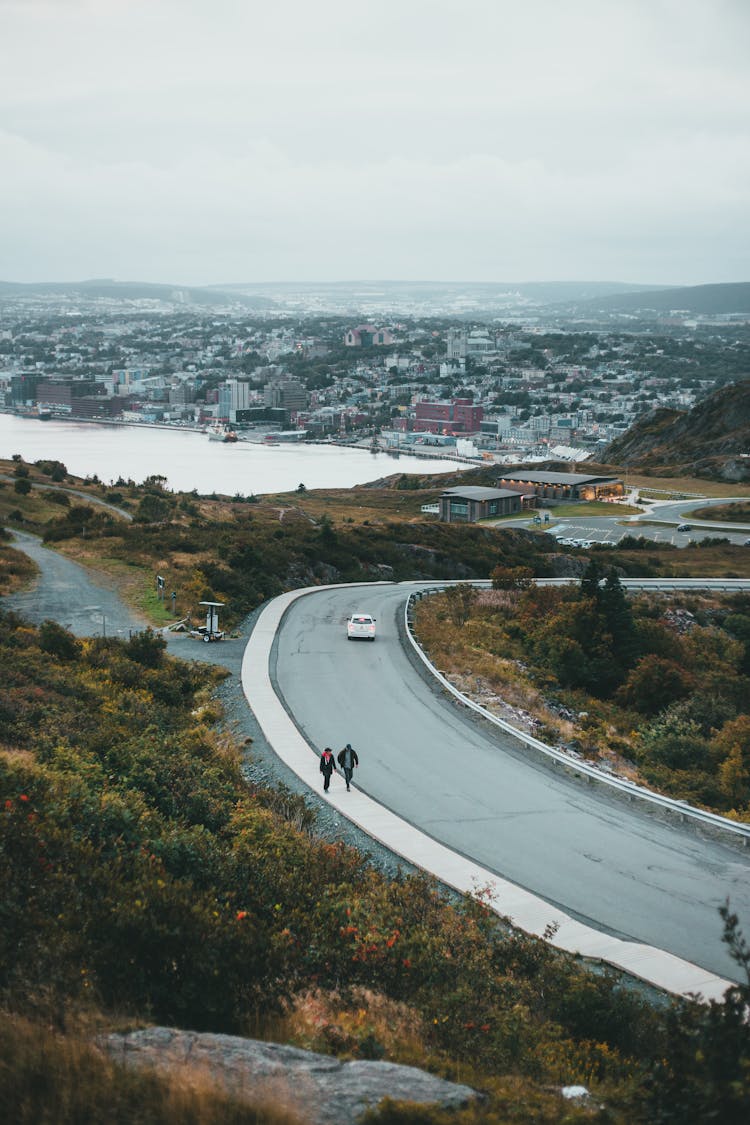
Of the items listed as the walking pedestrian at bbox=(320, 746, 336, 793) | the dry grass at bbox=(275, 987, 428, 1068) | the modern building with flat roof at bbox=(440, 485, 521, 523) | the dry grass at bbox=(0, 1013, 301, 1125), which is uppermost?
the dry grass at bbox=(0, 1013, 301, 1125)

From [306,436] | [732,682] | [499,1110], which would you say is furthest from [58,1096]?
[306,436]

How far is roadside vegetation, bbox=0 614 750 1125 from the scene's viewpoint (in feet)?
17.6

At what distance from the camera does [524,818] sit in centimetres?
1391

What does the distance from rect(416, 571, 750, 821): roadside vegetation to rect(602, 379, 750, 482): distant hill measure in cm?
5566

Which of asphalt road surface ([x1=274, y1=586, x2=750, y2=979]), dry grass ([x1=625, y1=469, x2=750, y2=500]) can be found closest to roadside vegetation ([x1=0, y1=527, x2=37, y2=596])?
→ asphalt road surface ([x1=274, y1=586, x2=750, y2=979])

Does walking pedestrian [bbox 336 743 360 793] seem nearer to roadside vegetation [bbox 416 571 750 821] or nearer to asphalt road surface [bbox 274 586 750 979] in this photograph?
asphalt road surface [bbox 274 586 750 979]

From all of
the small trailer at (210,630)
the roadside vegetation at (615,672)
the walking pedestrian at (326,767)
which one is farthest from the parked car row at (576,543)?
the walking pedestrian at (326,767)

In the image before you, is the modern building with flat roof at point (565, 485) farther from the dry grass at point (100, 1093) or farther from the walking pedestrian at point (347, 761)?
the dry grass at point (100, 1093)

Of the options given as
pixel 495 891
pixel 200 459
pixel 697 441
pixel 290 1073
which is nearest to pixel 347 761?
pixel 495 891

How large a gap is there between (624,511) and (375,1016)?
6565 centimetres

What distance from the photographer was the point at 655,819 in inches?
560

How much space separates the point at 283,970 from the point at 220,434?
598ft

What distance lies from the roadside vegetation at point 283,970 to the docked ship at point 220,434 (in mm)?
172053

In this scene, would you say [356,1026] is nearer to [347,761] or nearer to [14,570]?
[347,761]
